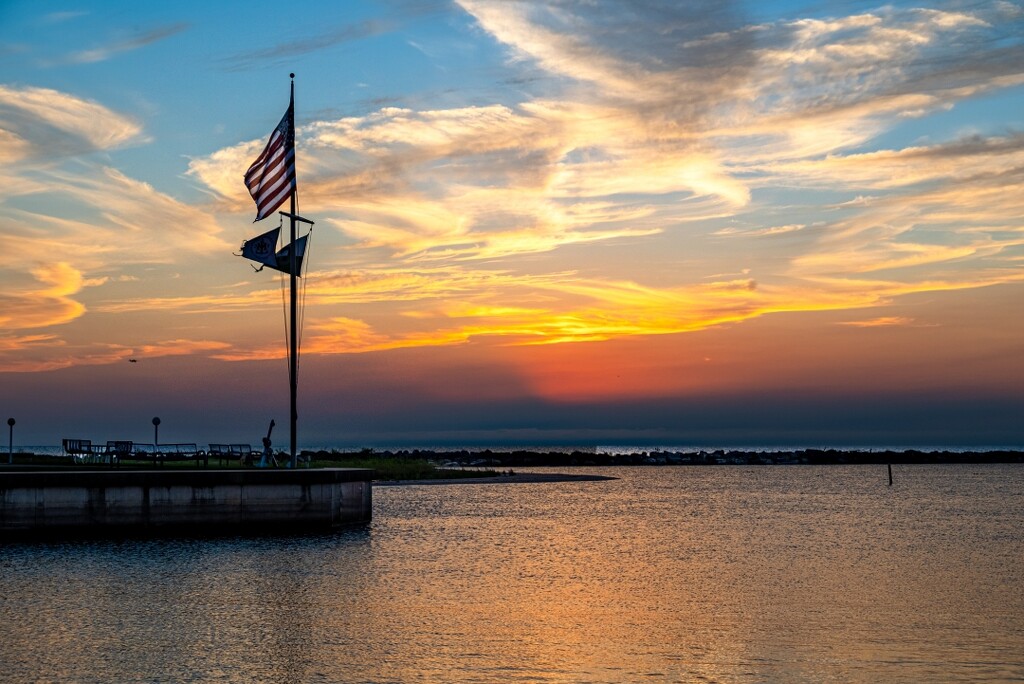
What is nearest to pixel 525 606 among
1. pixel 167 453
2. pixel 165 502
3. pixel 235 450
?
pixel 165 502

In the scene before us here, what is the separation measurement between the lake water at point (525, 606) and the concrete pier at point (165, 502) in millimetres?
1774

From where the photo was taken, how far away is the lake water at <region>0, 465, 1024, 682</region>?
1875 centimetres

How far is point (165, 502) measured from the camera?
40.8 m

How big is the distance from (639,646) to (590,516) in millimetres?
38091

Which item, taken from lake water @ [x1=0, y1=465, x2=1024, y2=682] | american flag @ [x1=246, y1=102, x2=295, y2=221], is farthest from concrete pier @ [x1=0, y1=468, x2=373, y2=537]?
american flag @ [x1=246, y1=102, x2=295, y2=221]

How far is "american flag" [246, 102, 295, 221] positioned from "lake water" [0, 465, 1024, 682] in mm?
13448

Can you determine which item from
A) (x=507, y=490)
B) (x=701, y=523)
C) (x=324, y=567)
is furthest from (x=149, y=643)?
(x=507, y=490)

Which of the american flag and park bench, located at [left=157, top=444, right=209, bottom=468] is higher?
the american flag

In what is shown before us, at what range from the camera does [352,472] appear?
47531 millimetres

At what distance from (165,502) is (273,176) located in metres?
13.7

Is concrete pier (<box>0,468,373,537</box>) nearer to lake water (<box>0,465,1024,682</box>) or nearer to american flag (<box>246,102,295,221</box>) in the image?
lake water (<box>0,465,1024,682</box>)

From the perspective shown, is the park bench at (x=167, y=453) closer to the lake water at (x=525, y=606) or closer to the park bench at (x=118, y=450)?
the park bench at (x=118, y=450)

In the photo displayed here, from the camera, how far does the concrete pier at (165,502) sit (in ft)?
128

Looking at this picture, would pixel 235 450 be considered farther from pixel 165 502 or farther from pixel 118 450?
pixel 165 502
